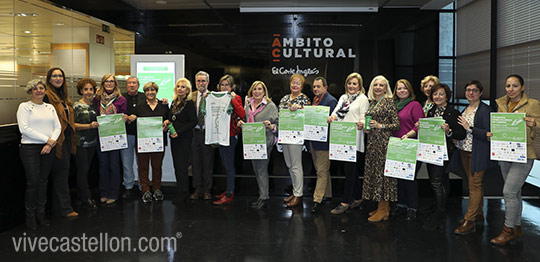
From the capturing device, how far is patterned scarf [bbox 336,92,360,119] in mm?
4856

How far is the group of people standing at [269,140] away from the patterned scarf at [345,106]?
0.04 ft

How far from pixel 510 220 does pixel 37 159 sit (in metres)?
4.86

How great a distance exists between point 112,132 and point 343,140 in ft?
9.70

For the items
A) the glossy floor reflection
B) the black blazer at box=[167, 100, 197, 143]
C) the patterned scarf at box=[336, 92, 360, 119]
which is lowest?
the glossy floor reflection

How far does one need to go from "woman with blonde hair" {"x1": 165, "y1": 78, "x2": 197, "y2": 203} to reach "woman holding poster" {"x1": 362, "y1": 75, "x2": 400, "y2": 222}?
2306 millimetres

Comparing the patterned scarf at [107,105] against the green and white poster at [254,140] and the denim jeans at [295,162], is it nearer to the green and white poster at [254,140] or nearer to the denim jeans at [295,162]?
the green and white poster at [254,140]

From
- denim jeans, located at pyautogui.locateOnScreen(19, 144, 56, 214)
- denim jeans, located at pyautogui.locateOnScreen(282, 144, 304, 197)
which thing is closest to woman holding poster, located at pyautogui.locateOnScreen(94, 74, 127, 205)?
denim jeans, located at pyautogui.locateOnScreen(19, 144, 56, 214)

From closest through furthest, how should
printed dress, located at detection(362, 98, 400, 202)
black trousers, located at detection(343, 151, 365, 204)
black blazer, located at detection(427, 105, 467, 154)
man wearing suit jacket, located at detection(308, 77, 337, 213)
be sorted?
black blazer, located at detection(427, 105, 467, 154), printed dress, located at detection(362, 98, 400, 202), black trousers, located at detection(343, 151, 365, 204), man wearing suit jacket, located at detection(308, 77, 337, 213)

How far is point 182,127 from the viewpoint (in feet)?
17.6

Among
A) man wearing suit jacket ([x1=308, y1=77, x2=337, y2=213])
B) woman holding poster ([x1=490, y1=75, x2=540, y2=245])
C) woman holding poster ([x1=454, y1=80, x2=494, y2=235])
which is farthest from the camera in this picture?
man wearing suit jacket ([x1=308, y1=77, x2=337, y2=213])

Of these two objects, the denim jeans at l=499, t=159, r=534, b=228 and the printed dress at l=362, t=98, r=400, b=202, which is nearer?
the denim jeans at l=499, t=159, r=534, b=228

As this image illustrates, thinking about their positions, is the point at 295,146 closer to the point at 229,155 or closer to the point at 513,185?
the point at 229,155

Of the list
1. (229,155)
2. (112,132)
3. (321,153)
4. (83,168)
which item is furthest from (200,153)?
(321,153)

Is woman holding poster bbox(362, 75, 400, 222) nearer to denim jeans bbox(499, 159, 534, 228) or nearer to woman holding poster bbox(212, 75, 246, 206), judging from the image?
denim jeans bbox(499, 159, 534, 228)
